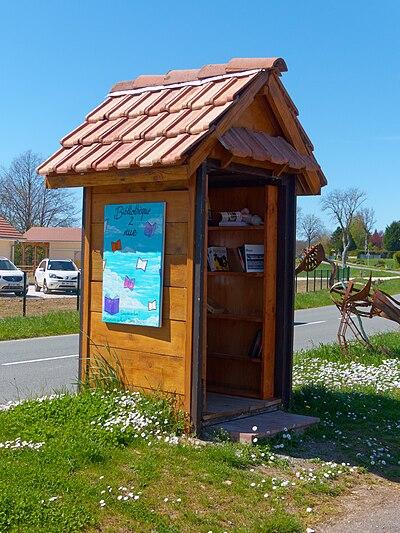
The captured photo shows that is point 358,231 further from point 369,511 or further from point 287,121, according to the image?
point 369,511

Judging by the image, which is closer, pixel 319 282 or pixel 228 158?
pixel 228 158

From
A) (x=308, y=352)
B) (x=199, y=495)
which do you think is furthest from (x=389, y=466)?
(x=308, y=352)

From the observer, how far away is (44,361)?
13.7 metres

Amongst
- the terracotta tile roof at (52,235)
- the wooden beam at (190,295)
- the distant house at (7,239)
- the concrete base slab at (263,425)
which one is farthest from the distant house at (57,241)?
the wooden beam at (190,295)

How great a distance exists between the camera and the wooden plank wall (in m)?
7.01

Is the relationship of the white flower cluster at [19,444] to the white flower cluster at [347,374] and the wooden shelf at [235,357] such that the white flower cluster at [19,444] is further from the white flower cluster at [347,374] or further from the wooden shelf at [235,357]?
the white flower cluster at [347,374]

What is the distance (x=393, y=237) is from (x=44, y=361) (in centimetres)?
11199

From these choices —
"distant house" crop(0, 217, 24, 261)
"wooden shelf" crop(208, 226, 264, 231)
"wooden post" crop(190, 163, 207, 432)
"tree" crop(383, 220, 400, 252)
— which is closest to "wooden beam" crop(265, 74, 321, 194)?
"wooden shelf" crop(208, 226, 264, 231)

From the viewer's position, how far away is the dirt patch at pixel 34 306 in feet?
78.4

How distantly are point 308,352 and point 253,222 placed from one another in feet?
18.8

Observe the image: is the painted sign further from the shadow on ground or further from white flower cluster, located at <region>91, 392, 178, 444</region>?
the shadow on ground

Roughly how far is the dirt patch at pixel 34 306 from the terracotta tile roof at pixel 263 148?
52.3 ft

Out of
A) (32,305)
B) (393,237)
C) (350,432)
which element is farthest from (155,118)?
(393,237)

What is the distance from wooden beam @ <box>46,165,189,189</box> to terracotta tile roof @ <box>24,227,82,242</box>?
194 feet
